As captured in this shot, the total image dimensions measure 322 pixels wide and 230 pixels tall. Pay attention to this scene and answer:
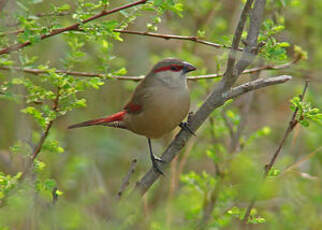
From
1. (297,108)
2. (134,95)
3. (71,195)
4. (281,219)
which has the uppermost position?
(297,108)

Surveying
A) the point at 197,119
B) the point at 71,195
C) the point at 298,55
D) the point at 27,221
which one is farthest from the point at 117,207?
the point at 71,195

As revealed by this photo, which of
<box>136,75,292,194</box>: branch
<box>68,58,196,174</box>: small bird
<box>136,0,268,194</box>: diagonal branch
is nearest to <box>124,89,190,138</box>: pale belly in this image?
<box>68,58,196,174</box>: small bird

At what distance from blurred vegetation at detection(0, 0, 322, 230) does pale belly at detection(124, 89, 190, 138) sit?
14.2 inches

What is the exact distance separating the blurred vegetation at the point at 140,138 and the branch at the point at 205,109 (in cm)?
20

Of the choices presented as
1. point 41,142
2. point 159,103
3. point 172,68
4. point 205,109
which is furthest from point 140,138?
point 205,109

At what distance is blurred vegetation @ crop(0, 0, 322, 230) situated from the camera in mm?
2748

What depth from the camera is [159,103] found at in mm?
4125

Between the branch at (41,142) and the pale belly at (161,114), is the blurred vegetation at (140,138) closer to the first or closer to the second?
the branch at (41,142)

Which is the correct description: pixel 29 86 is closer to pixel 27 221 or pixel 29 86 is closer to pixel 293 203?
pixel 27 221

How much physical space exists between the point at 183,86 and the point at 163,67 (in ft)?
1.06

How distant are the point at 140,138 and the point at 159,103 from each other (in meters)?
2.99

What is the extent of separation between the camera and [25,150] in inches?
128

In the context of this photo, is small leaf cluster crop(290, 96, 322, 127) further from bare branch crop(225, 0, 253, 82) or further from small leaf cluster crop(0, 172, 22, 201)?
small leaf cluster crop(0, 172, 22, 201)

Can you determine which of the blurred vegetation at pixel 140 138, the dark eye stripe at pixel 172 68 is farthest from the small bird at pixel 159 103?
the blurred vegetation at pixel 140 138
